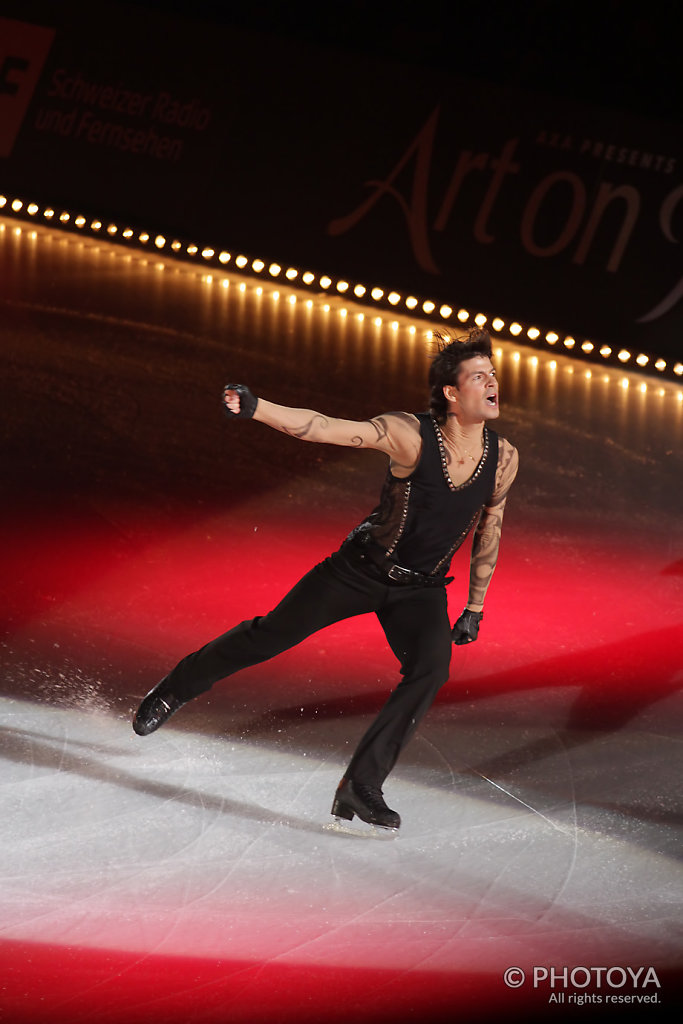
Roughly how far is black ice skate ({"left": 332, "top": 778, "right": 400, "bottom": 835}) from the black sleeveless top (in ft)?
2.57

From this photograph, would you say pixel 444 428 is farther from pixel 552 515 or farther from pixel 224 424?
pixel 224 424

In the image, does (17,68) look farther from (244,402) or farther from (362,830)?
(362,830)

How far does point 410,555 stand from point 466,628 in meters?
0.42

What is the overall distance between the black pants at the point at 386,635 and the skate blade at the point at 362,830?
16 cm

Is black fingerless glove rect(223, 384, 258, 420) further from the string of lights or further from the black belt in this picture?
the string of lights

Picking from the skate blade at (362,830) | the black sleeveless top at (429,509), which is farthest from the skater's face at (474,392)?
the skate blade at (362,830)

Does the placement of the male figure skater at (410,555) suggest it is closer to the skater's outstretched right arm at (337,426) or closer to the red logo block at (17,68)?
the skater's outstretched right arm at (337,426)

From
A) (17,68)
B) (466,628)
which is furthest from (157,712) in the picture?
(17,68)

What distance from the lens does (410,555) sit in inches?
177

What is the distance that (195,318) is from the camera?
9922 millimetres

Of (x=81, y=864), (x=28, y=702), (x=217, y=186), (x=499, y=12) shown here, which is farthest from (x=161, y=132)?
(x=81, y=864)

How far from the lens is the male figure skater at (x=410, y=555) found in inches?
171

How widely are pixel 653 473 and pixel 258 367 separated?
2.84 meters

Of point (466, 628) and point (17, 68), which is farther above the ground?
point (17, 68)
